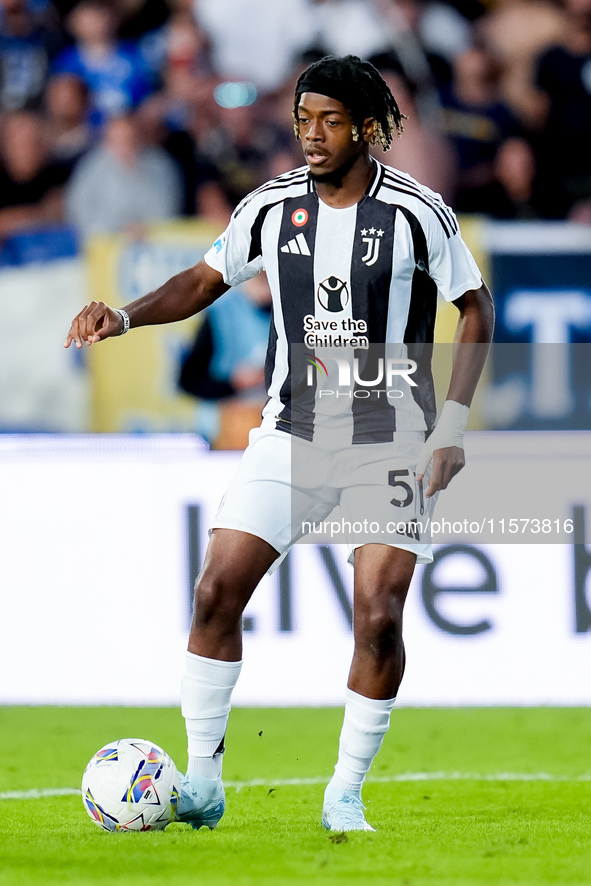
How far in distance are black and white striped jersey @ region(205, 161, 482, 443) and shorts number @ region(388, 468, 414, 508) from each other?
0.12 metres

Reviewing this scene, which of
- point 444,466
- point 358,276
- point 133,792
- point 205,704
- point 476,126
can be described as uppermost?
point 476,126

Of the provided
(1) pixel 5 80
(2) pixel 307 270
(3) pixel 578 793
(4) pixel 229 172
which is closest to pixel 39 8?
(1) pixel 5 80

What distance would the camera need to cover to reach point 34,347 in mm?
8008

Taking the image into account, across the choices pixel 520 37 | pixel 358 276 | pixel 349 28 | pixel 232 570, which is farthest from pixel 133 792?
pixel 520 37

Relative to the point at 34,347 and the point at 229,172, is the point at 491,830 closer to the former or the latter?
the point at 34,347

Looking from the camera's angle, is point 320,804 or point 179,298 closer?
point 179,298

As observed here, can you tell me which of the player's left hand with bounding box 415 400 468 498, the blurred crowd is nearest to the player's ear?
the player's left hand with bounding box 415 400 468 498

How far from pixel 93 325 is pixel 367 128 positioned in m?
0.99

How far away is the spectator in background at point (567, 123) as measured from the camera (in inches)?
330

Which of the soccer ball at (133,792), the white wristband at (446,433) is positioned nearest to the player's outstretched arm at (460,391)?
the white wristband at (446,433)

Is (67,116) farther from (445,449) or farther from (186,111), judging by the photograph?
(445,449)

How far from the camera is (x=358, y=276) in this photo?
3.60m

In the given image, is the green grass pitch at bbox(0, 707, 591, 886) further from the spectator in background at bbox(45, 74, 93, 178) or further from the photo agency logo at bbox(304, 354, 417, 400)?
the spectator in background at bbox(45, 74, 93, 178)

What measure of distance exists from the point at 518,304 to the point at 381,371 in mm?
3850
